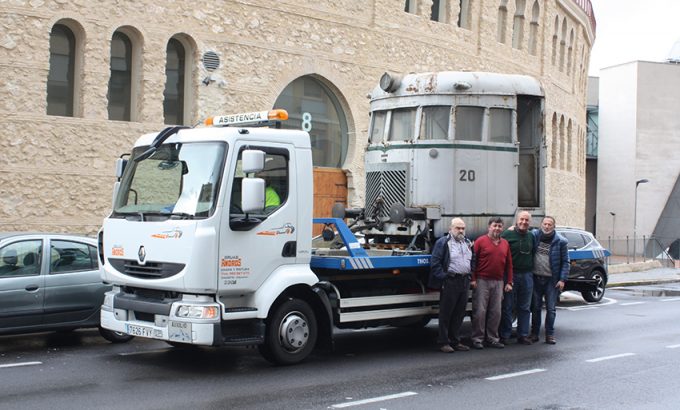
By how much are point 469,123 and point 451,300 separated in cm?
305

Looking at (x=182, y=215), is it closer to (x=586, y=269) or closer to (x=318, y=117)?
(x=586, y=269)

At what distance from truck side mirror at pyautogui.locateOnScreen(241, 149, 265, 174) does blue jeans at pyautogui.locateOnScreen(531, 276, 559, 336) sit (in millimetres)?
5291

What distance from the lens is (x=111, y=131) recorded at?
18.7 m

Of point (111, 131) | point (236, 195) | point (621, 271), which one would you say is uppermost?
point (111, 131)

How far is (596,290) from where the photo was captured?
802 inches

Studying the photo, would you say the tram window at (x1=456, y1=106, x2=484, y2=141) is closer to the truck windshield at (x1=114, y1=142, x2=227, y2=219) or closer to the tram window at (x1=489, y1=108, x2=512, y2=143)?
the tram window at (x1=489, y1=108, x2=512, y2=143)

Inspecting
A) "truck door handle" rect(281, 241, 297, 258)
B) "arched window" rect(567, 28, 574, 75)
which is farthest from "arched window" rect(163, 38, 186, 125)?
"arched window" rect(567, 28, 574, 75)

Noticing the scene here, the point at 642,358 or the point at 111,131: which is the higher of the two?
the point at 111,131

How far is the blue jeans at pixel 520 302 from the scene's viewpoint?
12656mm

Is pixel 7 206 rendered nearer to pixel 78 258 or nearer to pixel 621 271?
pixel 78 258

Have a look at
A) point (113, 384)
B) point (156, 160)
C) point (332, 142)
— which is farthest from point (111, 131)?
point (113, 384)

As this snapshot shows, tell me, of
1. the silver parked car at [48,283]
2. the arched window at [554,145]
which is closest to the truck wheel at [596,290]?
the silver parked car at [48,283]

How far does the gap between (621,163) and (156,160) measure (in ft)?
167

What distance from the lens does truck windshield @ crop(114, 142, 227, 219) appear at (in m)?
9.60
